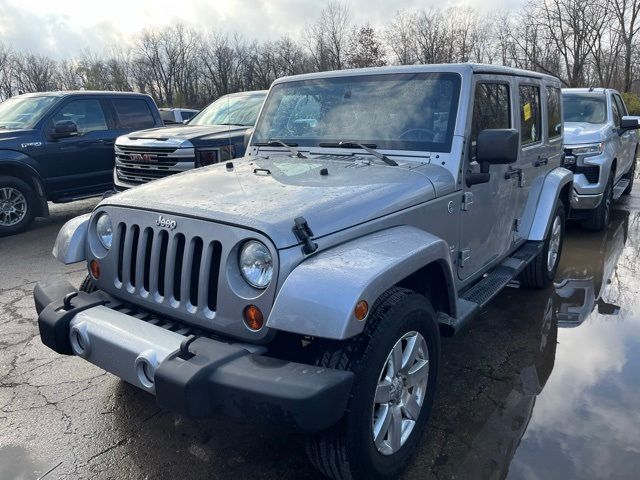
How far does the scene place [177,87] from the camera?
53.8 m

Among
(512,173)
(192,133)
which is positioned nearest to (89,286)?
(512,173)

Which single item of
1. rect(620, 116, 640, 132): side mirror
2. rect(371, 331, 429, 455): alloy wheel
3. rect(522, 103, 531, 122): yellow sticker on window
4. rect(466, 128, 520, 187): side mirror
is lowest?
rect(371, 331, 429, 455): alloy wheel

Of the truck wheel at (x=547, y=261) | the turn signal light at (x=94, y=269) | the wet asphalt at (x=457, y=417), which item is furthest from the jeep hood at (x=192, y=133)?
the turn signal light at (x=94, y=269)

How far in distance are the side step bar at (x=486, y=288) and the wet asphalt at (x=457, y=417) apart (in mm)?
521

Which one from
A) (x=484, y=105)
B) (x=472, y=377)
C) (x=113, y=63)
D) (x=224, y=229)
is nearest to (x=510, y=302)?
(x=472, y=377)

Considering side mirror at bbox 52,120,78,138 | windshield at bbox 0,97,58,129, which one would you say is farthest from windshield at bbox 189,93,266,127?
windshield at bbox 0,97,58,129

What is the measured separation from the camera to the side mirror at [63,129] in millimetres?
7719

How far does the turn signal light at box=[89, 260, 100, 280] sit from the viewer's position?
2879mm

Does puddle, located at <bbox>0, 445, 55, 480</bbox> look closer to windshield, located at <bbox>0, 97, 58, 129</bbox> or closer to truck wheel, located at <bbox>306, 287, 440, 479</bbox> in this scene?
truck wheel, located at <bbox>306, 287, 440, 479</bbox>

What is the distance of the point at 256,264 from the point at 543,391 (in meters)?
2.21

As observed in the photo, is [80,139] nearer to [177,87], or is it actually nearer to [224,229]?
[224,229]

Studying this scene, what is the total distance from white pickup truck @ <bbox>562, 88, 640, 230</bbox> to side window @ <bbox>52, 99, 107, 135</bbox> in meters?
7.17

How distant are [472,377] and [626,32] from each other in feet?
111

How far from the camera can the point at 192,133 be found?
7.61 m
